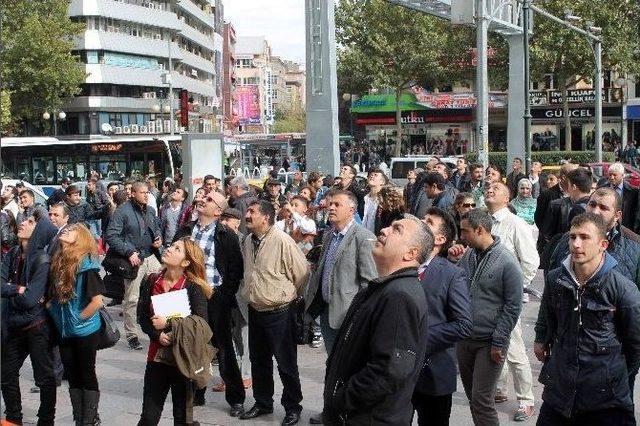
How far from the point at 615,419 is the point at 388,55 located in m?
55.7

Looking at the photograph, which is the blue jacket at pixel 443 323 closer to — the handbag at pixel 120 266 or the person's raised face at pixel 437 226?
the person's raised face at pixel 437 226

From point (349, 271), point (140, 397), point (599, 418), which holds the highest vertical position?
point (349, 271)

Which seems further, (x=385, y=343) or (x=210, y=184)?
(x=210, y=184)

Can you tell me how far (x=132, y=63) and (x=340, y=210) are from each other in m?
71.0

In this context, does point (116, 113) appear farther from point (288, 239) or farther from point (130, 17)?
point (288, 239)

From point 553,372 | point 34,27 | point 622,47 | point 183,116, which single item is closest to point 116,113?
point 34,27

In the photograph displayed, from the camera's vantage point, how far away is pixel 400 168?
3538cm

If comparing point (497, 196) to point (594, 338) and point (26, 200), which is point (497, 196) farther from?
point (26, 200)

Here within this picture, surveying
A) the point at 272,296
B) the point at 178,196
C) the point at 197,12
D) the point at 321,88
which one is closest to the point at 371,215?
the point at 178,196

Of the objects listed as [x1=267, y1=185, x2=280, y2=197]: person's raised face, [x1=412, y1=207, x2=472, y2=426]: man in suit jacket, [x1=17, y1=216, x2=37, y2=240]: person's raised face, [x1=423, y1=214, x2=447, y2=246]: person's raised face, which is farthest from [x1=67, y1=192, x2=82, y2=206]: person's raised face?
[x1=412, y1=207, x2=472, y2=426]: man in suit jacket

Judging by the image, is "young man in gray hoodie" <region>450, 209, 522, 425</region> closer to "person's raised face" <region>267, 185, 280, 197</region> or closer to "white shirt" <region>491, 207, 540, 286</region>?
"white shirt" <region>491, 207, 540, 286</region>

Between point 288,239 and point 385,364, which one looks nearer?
point 385,364

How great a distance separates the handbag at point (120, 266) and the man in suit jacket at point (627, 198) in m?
5.78

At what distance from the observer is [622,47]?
48.6m
